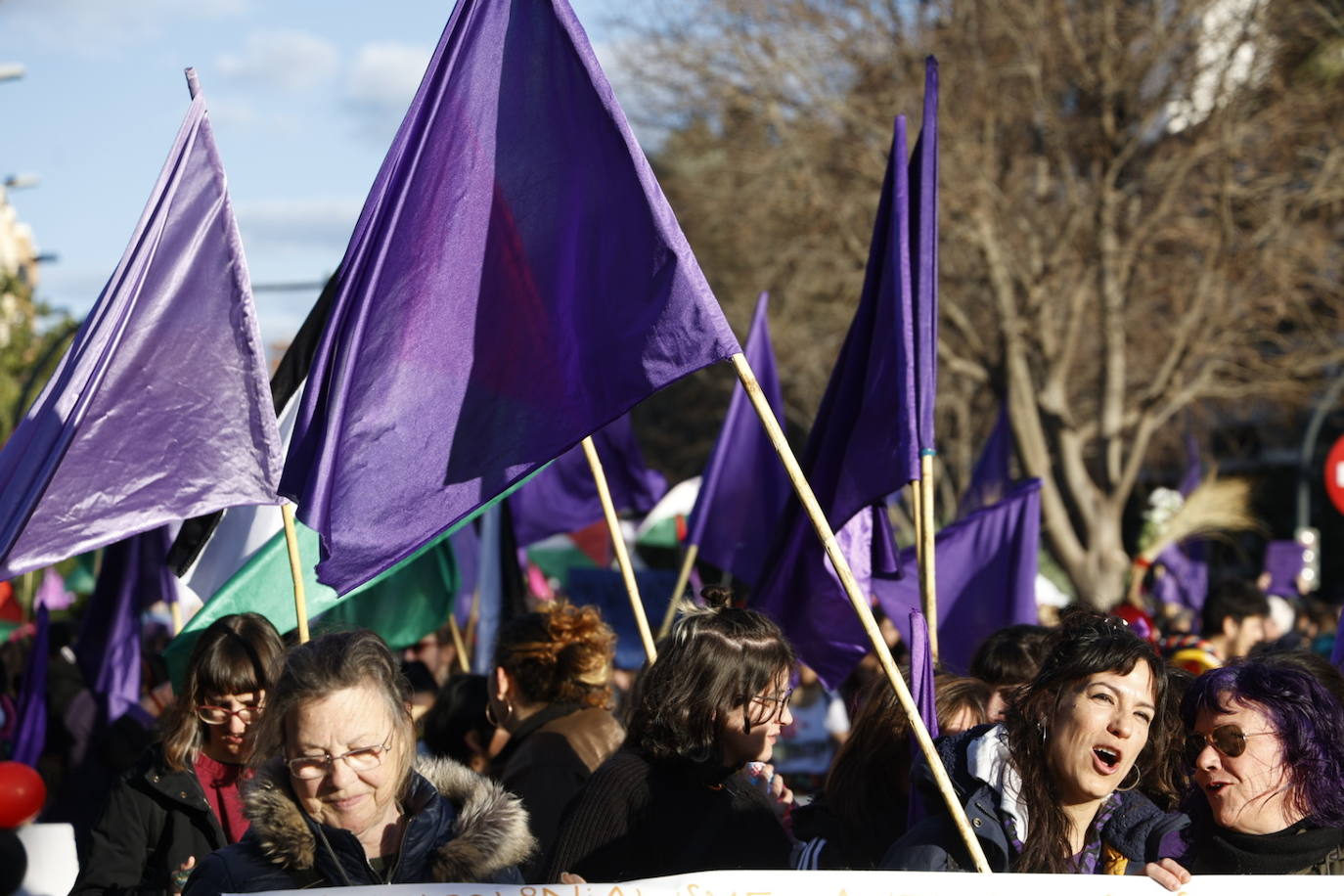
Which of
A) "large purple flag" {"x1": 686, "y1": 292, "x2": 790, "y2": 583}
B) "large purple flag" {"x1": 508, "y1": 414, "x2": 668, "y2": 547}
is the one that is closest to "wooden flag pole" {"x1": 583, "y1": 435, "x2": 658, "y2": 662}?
"large purple flag" {"x1": 686, "y1": 292, "x2": 790, "y2": 583}

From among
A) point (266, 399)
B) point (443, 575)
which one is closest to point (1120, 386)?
point (443, 575)

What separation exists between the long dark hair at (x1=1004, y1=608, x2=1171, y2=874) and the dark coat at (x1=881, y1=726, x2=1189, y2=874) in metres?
0.05

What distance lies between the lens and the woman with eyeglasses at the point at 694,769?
3588 mm

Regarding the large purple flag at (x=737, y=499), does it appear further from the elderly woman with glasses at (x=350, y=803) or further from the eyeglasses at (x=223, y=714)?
the elderly woman with glasses at (x=350, y=803)

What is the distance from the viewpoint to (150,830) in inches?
169

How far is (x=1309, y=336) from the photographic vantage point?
20.5 meters

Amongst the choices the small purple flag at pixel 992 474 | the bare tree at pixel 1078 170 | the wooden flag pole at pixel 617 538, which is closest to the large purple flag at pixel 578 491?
the small purple flag at pixel 992 474

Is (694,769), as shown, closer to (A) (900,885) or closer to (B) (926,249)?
(A) (900,885)

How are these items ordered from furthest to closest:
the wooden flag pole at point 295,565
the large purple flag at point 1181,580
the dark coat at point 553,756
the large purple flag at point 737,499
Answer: the large purple flag at point 1181,580, the large purple flag at point 737,499, the dark coat at point 553,756, the wooden flag pole at point 295,565

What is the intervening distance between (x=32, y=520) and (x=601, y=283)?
165 centimetres

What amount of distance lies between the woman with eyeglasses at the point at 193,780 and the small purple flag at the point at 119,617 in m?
3.32

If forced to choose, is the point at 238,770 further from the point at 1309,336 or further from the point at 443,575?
the point at 1309,336

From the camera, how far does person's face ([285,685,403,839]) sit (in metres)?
3.06

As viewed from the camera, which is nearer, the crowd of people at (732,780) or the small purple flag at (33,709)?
the crowd of people at (732,780)
